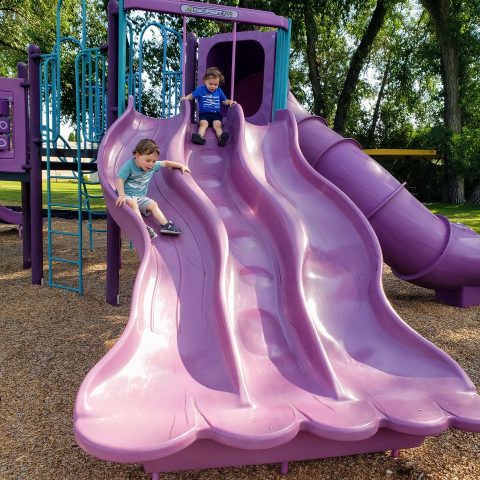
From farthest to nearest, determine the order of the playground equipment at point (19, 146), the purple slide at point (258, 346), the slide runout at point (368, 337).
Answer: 1. the playground equipment at point (19, 146)
2. the slide runout at point (368, 337)
3. the purple slide at point (258, 346)

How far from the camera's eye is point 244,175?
4258mm

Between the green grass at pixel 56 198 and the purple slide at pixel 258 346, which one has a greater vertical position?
the purple slide at pixel 258 346

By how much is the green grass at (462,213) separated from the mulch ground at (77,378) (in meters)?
7.77

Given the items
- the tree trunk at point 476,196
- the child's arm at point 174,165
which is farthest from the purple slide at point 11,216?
the tree trunk at point 476,196

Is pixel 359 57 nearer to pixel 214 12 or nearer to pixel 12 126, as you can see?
pixel 214 12

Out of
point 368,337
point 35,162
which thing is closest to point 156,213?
point 368,337

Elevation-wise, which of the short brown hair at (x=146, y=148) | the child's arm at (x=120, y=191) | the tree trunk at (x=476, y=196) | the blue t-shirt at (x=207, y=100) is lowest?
the tree trunk at (x=476, y=196)

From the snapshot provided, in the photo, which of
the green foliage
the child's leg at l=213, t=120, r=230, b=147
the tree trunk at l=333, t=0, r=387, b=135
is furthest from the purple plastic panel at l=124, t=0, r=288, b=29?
the tree trunk at l=333, t=0, r=387, b=135

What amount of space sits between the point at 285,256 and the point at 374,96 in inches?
1216

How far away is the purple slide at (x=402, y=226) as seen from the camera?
5.02 meters

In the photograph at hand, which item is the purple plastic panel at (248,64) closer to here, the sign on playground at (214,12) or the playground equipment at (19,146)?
the sign on playground at (214,12)

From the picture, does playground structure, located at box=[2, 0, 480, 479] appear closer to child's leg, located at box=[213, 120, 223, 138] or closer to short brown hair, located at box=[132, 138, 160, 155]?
child's leg, located at box=[213, 120, 223, 138]

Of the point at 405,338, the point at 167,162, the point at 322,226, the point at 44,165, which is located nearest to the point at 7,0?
the point at 44,165

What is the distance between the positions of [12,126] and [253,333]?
489cm
